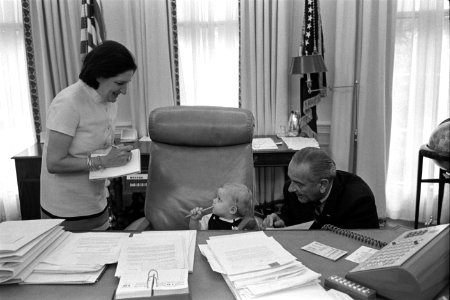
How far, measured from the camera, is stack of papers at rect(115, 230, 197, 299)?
3.44 feet

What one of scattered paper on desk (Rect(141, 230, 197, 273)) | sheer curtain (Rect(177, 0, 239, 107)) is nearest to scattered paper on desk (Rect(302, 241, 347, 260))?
scattered paper on desk (Rect(141, 230, 197, 273))

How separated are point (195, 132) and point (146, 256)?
43.1 inches

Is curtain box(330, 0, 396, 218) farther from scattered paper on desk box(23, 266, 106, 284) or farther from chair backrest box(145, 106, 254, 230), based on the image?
scattered paper on desk box(23, 266, 106, 284)

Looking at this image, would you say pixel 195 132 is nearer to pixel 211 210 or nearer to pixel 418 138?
pixel 211 210

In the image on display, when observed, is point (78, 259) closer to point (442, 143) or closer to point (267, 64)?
point (442, 143)

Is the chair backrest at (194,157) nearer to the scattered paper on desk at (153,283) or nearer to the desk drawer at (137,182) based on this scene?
the desk drawer at (137,182)

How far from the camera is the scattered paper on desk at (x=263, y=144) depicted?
126 inches

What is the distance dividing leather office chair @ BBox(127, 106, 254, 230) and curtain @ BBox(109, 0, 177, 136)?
137 cm

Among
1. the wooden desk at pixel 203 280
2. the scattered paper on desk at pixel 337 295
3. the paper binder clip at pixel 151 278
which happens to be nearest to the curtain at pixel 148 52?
the wooden desk at pixel 203 280

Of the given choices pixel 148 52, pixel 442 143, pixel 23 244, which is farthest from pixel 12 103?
pixel 442 143

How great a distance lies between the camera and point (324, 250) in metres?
1.33

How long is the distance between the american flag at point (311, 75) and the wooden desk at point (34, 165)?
1.18 feet

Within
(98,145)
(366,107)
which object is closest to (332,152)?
(366,107)

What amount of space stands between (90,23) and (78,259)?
8.24 ft
